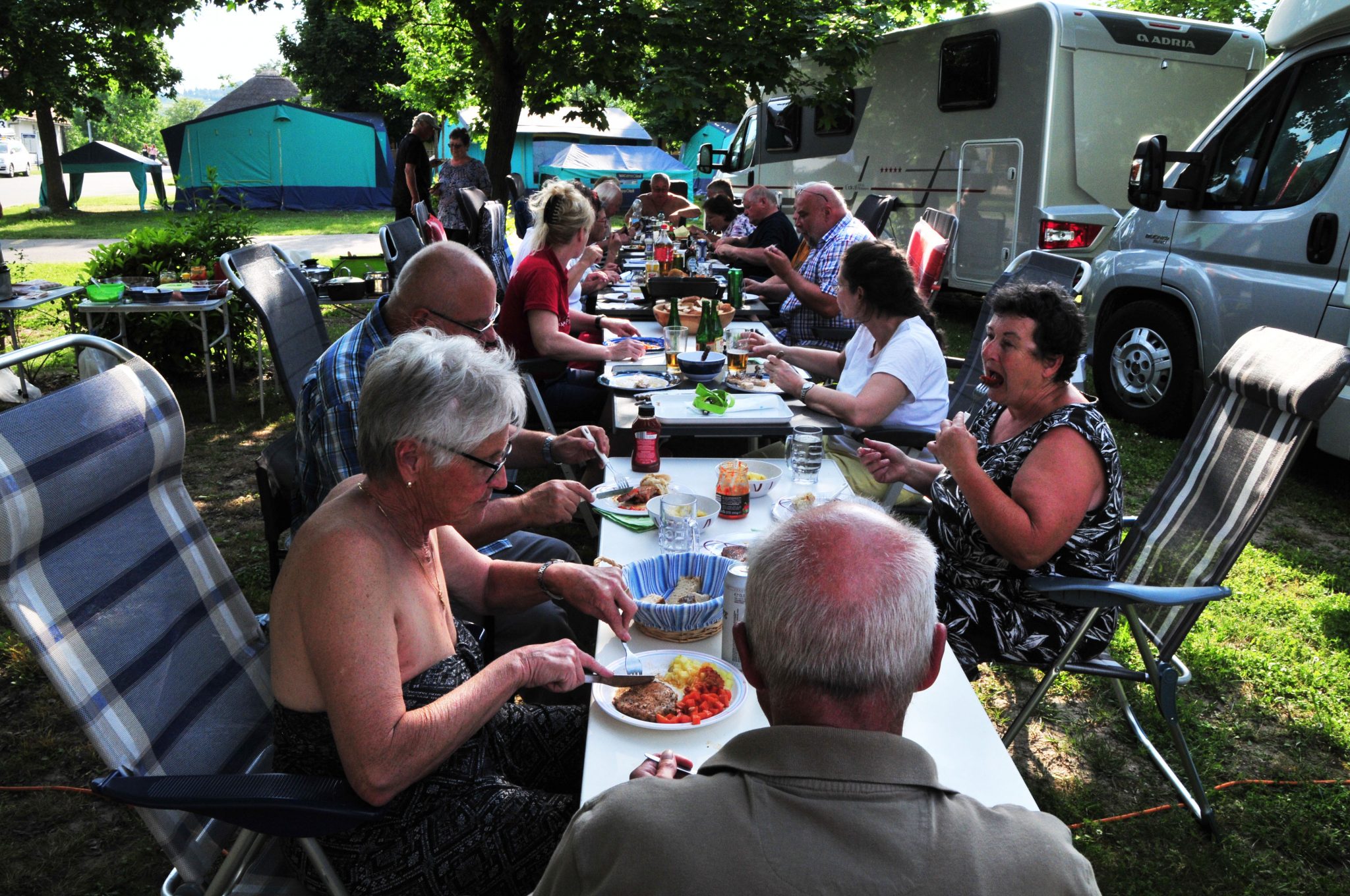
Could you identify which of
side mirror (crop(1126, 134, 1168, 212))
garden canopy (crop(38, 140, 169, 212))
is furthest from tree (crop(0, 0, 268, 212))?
side mirror (crop(1126, 134, 1168, 212))

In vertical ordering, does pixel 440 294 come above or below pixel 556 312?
above

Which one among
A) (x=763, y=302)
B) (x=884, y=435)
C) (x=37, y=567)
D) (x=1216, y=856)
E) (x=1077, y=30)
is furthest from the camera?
(x=1077, y=30)

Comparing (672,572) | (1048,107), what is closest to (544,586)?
(672,572)

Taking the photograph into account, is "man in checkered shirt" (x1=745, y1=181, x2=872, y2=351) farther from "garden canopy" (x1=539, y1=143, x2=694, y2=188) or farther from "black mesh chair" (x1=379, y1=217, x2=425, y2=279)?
"garden canopy" (x1=539, y1=143, x2=694, y2=188)

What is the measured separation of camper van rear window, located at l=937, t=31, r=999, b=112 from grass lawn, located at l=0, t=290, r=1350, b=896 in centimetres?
557

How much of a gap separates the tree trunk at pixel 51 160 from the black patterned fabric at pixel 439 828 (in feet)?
85.1

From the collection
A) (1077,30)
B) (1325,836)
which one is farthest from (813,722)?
(1077,30)

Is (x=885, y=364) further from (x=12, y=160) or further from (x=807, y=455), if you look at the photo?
(x=12, y=160)

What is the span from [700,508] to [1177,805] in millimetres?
1730

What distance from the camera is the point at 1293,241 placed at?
5.25 metres

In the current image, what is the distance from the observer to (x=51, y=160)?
74.5 ft

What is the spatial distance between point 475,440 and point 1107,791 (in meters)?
2.31

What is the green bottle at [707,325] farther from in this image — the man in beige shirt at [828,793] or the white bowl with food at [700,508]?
the man in beige shirt at [828,793]

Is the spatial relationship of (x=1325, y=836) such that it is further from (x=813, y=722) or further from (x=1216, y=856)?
(x=813, y=722)
